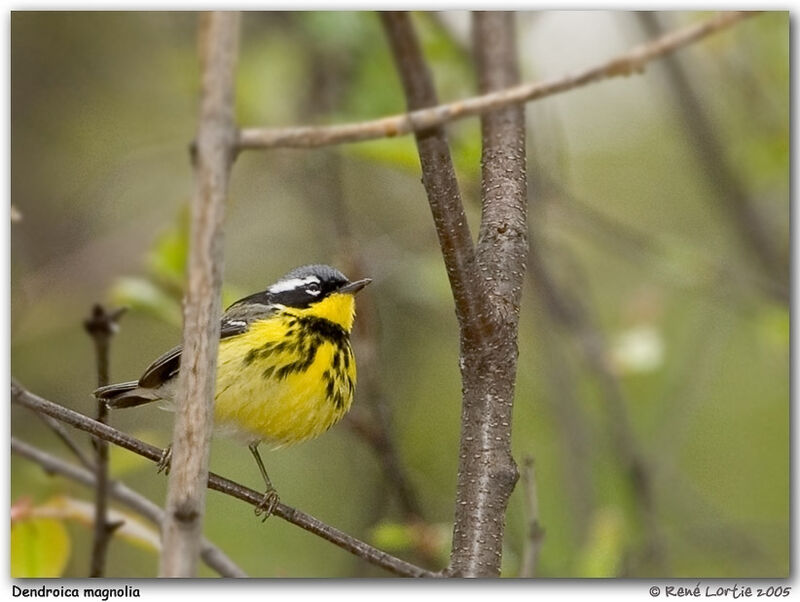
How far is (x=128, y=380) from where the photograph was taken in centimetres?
166

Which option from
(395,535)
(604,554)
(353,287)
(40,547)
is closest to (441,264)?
(353,287)

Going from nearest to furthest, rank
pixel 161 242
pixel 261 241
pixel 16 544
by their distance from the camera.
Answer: pixel 16 544
pixel 161 242
pixel 261 241

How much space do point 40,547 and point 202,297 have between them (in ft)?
3.02

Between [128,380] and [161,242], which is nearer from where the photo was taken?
[128,380]

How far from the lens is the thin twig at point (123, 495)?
1.62 m

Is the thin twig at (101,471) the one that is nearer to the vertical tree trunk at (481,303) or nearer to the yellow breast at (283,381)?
the yellow breast at (283,381)

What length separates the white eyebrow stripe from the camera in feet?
6.02

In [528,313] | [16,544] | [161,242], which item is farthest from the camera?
[528,313]

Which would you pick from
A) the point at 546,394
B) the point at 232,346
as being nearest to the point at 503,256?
the point at 232,346

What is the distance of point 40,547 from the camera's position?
165 cm

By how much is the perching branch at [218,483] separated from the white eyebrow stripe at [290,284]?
517 mm

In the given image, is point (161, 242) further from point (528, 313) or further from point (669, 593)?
point (669, 593)

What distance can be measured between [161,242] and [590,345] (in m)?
0.99

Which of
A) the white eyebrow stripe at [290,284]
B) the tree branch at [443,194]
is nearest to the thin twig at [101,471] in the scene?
the white eyebrow stripe at [290,284]
